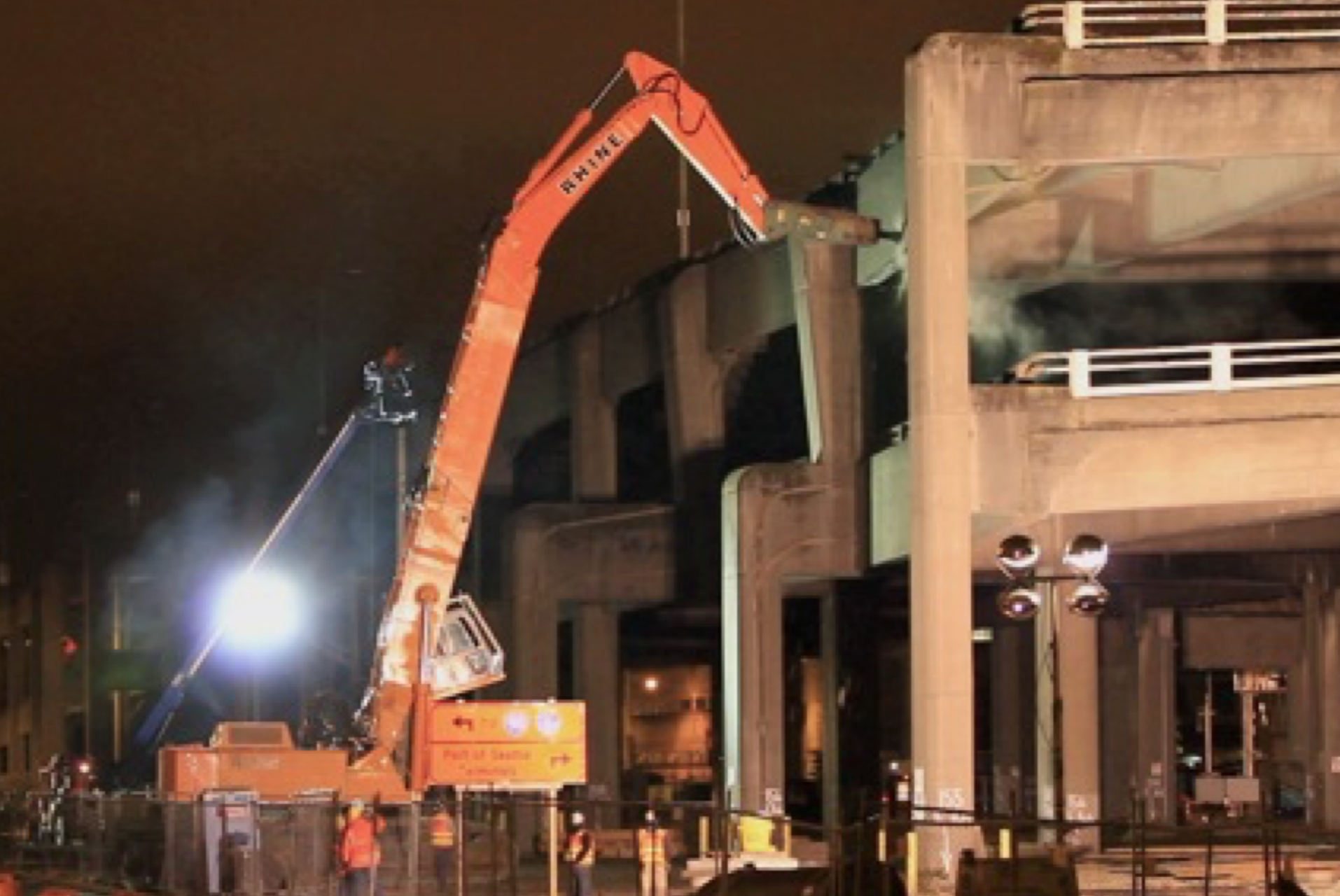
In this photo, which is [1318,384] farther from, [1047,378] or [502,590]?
[502,590]

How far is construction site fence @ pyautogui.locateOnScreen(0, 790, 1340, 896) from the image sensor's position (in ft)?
76.8

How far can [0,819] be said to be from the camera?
50.6 meters

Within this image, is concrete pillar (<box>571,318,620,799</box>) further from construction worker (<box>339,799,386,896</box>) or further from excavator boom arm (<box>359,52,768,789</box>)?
construction worker (<box>339,799,386,896</box>)

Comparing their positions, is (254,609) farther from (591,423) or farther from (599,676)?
(591,423)

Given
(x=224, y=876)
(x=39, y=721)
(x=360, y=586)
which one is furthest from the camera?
(x=39, y=721)

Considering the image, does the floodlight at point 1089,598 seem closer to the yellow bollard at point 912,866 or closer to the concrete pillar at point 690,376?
the yellow bollard at point 912,866

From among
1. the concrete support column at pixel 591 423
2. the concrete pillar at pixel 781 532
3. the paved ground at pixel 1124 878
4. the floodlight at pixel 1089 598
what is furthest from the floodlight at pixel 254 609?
the floodlight at pixel 1089 598

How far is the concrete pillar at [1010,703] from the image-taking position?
62.4 m

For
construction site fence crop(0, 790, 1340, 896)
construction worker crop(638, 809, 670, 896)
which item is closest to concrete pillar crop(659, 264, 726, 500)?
construction site fence crop(0, 790, 1340, 896)

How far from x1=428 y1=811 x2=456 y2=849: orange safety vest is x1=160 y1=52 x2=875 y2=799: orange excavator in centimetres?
163

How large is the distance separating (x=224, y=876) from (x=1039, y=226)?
21.2m

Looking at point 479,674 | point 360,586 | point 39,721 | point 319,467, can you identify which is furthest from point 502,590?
point 39,721

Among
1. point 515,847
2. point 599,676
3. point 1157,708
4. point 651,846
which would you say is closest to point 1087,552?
point 651,846

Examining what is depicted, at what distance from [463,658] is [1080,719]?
1444 centimetres
